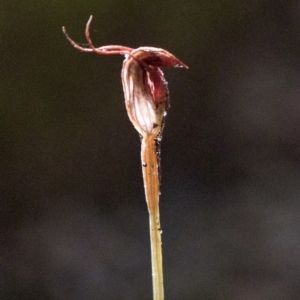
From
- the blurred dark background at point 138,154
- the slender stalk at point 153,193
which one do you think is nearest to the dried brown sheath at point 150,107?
the slender stalk at point 153,193

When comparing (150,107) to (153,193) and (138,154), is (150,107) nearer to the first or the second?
(153,193)

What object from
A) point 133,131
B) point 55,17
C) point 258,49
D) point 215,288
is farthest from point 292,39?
point 215,288

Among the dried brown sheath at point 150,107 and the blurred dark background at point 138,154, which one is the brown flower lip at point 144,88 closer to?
the dried brown sheath at point 150,107

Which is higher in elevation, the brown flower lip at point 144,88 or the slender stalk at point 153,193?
the brown flower lip at point 144,88

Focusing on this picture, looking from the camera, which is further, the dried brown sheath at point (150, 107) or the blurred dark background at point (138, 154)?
the blurred dark background at point (138, 154)

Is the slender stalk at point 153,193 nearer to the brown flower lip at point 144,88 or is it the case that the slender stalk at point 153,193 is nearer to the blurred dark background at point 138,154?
the brown flower lip at point 144,88
